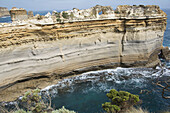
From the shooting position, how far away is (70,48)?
1880 cm

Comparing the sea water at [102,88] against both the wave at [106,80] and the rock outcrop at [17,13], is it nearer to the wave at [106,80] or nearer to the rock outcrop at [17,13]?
the wave at [106,80]

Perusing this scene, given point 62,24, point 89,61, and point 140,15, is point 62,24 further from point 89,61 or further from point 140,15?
point 140,15

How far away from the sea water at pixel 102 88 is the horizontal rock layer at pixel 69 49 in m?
1.39

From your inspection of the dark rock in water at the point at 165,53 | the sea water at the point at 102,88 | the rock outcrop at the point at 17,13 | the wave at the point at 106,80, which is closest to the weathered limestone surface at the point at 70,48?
the wave at the point at 106,80

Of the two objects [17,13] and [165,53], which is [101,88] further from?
[17,13]

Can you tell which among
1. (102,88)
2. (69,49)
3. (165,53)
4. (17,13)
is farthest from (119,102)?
A: (165,53)

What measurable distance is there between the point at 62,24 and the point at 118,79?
1143 centimetres

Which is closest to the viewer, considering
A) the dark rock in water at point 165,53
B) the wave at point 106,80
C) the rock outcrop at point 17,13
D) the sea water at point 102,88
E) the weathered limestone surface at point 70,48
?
the sea water at point 102,88

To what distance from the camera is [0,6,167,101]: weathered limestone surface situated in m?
15.8

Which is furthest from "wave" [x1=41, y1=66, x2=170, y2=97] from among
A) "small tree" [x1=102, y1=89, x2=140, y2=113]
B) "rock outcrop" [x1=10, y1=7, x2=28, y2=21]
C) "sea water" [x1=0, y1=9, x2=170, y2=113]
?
"rock outcrop" [x1=10, y1=7, x2=28, y2=21]

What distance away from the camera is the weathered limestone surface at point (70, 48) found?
51.8 ft

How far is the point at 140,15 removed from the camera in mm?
19625

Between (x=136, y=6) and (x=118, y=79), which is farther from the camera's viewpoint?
(x=136, y=6)

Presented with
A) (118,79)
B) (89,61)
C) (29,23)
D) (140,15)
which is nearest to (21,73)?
(29,23)
